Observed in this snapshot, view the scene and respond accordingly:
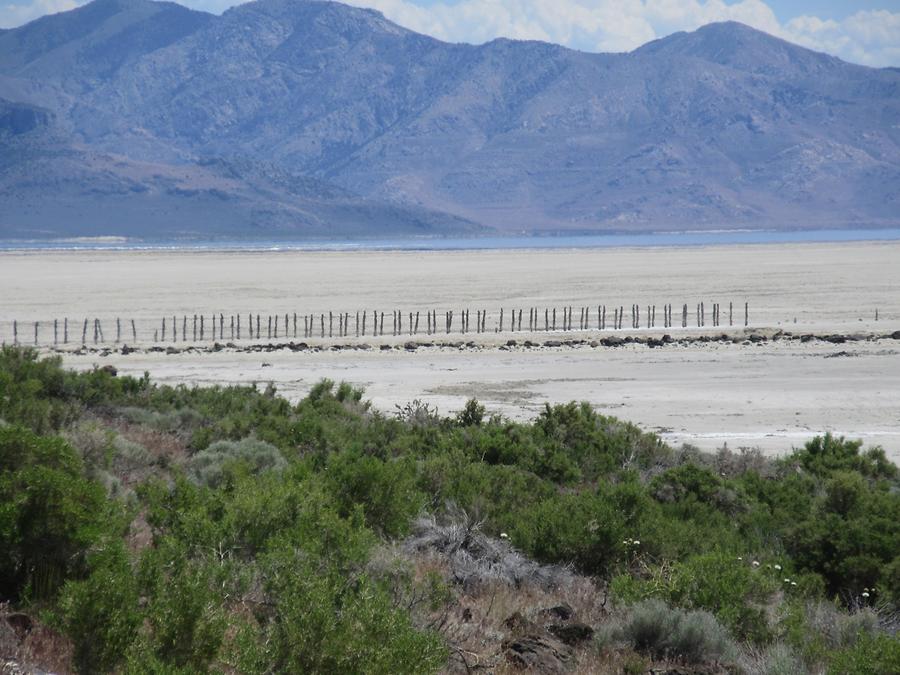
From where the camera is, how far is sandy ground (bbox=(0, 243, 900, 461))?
846 inches

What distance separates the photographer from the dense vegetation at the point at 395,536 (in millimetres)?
5039

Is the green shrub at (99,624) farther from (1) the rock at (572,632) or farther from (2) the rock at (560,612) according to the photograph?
(2) the rock at (560,612)

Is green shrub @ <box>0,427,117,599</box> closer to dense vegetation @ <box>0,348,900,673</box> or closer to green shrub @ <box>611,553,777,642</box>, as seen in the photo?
dense vegetation @ <box>0,348,900,673</box>

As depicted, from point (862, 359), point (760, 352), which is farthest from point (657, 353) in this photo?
point (862, 359)

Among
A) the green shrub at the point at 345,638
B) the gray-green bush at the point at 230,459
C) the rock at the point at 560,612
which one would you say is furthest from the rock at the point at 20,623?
the gray-green bush at the point at 230,459

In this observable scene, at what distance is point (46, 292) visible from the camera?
5262 cm

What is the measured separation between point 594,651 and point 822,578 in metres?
2.91

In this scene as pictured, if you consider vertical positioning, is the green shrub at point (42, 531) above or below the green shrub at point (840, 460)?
above

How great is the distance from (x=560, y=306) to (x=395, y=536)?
3766cm

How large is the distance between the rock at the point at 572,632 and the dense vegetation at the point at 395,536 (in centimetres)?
9

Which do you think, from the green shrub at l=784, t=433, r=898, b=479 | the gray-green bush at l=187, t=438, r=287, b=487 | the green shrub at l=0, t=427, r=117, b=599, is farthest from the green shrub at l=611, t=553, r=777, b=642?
the green shrub at l=784, t=433, r=898, b=479

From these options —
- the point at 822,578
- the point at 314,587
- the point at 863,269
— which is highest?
the point at 863,269

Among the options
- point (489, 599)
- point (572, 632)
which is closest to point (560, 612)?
point (572, 632)

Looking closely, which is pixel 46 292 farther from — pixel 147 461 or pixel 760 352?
pixel 147 461
